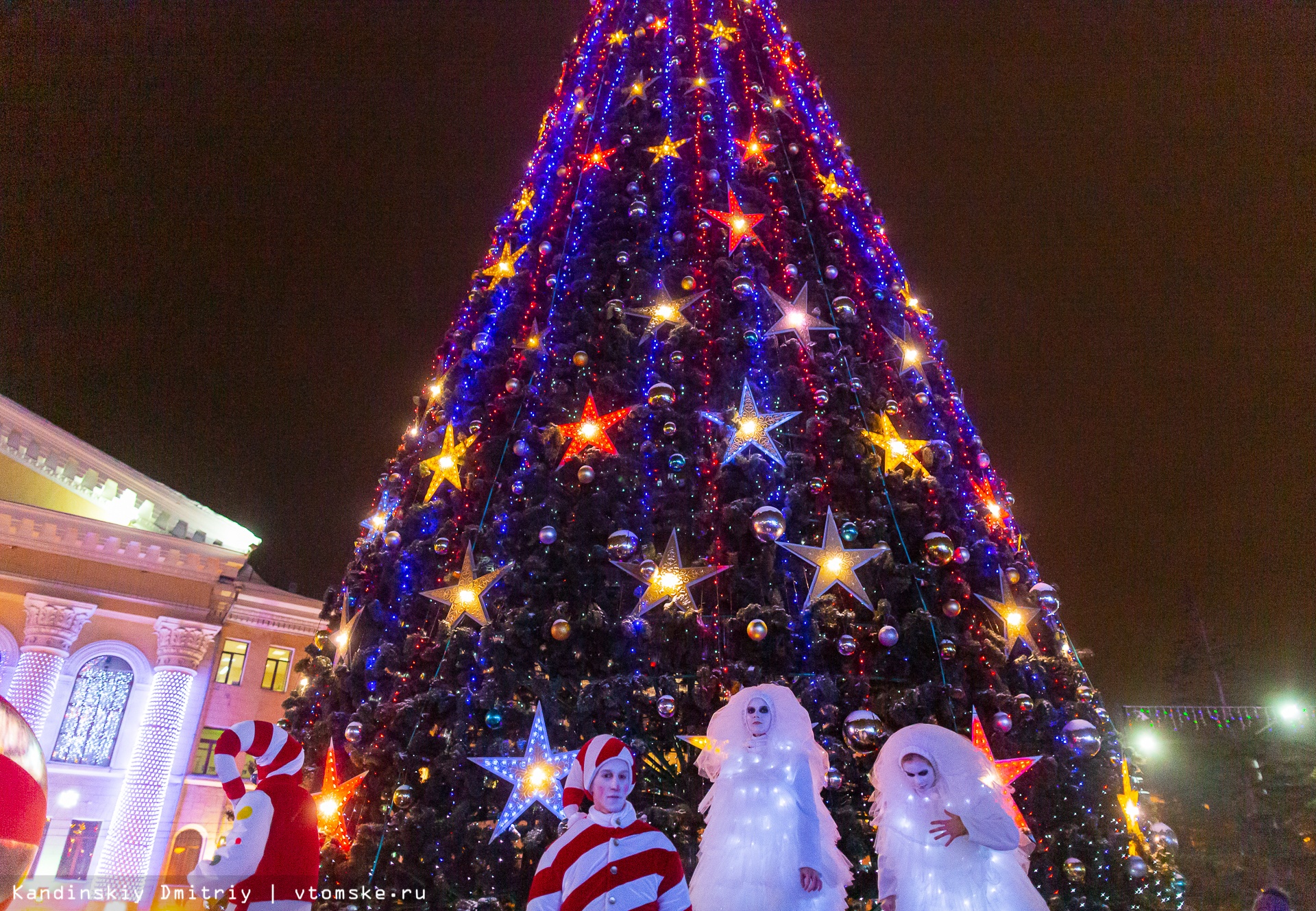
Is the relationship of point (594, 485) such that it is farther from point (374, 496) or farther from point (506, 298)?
point (374, 496)

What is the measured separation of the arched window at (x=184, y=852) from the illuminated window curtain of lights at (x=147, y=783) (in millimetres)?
605

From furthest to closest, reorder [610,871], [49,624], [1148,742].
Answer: [1148,742], [49,624], [610,871]

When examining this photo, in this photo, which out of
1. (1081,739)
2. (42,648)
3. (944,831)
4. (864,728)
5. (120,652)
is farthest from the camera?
(120,652)

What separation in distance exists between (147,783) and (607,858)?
57.7 feet

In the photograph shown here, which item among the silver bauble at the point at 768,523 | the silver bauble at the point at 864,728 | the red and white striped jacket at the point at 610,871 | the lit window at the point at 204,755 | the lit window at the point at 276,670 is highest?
the lit window at the point at 276,670

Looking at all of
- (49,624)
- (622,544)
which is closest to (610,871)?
(622,544)

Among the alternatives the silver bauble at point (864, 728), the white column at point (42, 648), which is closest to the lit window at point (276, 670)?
the white column at point (42, 648)

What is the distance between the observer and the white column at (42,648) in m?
14.6

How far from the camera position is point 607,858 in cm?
263

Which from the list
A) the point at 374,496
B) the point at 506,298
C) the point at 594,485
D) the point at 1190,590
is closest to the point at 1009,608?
the point at 594,485

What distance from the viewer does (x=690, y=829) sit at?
3.71 m

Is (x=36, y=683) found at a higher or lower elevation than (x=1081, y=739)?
higher

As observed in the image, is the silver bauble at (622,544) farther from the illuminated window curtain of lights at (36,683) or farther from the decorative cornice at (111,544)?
the decorative cornice at (111,544)

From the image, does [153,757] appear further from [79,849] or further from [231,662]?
[231,662]
